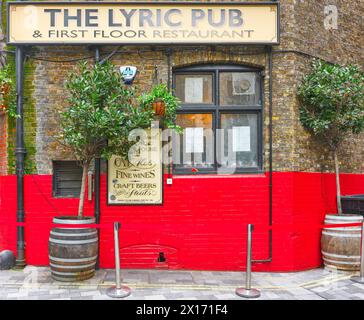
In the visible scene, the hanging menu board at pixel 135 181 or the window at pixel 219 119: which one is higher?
the window at pixel 219 119

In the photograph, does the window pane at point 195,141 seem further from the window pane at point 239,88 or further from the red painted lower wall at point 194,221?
the window pane at point 239,88

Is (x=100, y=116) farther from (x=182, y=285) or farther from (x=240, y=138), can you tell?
(x=182, y=285)

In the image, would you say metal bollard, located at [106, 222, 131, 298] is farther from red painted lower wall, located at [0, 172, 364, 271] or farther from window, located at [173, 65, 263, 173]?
window, located at [173, 65, 263, 173]

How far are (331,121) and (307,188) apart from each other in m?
1.34

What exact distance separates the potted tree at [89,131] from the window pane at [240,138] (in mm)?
1746

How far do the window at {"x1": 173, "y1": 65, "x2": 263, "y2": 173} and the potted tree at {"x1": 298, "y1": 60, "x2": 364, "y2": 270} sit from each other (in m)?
0.96

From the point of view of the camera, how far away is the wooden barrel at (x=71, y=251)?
5938 mm

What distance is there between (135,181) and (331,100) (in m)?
3.88

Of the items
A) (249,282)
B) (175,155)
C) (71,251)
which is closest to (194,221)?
(175,155)

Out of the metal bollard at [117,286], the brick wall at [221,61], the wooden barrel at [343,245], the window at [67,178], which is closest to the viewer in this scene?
the metal bollard at [117,286]

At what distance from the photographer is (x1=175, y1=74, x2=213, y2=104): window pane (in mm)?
7289

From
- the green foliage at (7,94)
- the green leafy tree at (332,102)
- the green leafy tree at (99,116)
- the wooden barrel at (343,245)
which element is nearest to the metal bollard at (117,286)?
the green leafy tree at (99,116)

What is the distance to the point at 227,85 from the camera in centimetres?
733

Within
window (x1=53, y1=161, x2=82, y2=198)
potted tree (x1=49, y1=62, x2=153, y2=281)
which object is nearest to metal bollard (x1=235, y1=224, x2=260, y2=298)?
potted tree (x1=49, y1=62, x2=153, y2=281)
